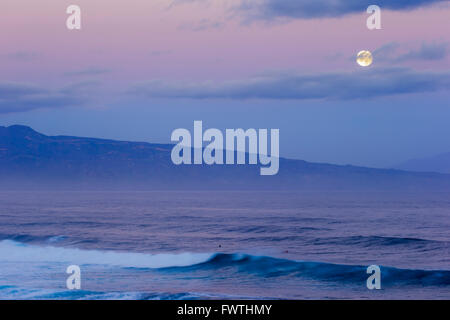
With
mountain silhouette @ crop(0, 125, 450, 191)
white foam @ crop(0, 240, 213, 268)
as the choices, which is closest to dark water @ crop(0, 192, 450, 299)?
white foam @ crop(0, 240, 213, 268)

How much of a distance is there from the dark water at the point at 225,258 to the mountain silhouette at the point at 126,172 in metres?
116

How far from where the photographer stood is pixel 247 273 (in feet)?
81.1

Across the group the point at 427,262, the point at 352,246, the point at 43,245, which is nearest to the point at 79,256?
the point at 43,245

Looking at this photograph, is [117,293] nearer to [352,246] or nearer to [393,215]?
[352,246]

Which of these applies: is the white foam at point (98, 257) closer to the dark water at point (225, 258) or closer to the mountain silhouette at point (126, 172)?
the dark water at point (225, 258)

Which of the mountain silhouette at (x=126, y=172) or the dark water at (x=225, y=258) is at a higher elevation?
the mountain silhouette at (x=126, y=172)

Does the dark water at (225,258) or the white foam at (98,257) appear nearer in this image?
the dark water at (225,258)

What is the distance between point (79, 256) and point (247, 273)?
9.59 metres

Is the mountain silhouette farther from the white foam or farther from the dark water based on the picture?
the white foam

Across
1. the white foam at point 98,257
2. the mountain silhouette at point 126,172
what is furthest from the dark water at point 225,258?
the mountain silhouette at point 126,172

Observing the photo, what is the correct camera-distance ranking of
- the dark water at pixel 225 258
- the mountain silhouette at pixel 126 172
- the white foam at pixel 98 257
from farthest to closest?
the mountain silhouette at pixel 126 172 → the white foam at pixel 98 257 → the dark water at pixel 225 258

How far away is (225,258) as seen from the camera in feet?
91.5

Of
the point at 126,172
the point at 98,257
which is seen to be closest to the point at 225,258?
the point at 98,257

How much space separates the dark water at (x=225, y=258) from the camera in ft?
67.3
